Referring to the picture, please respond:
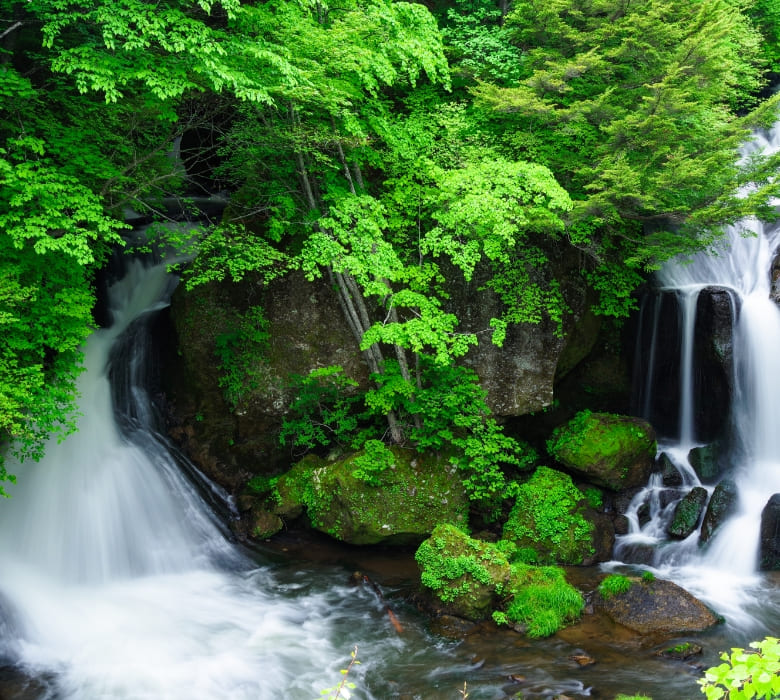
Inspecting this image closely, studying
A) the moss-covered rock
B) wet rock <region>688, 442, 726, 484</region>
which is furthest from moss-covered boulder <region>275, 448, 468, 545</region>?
wet rock <region>688, 442, 726, 484</region>

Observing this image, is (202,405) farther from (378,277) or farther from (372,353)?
(378,277)

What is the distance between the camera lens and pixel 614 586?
7.69m

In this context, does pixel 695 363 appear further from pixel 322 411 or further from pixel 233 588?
pixel 233 588

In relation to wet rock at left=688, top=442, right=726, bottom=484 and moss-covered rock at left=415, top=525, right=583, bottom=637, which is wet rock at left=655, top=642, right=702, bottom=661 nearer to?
moss-covered rock at left=415, top=525, right=583, bottom=637

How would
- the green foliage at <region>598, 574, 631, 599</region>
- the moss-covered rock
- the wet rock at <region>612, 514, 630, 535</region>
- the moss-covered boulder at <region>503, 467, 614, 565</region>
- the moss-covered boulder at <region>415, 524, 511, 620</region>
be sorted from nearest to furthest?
the moss-covered rock → the moss-covered boulder at <region>415, 524, 511, 620</region> → the green foliage at <region>598, 574, 631, 599</region> → the moss-covered boulder at <region>503, 467, 614, 565</region> → the wet rock at <region>612, 514, 630, 535</region>

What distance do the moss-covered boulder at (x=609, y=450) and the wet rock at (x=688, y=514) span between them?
0.77m

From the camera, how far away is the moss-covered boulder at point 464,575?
750cm

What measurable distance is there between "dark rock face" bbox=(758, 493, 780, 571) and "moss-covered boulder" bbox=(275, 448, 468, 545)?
14.7 ft

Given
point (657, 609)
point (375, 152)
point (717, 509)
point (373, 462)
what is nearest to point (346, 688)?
point (373, 462)

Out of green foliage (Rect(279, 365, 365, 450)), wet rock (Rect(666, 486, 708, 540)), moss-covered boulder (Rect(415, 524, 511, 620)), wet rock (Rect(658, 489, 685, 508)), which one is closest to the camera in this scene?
moss-covered boulder (Rect(415, 524, 511, 620))

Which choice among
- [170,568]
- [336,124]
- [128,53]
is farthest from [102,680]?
[336,124]

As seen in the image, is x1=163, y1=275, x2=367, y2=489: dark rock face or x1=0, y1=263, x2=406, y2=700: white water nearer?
x1=0, y1=263, x2=406, y2=700: white water

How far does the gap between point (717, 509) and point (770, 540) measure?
804mm

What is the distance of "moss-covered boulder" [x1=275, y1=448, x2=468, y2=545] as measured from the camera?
9.09 meters
